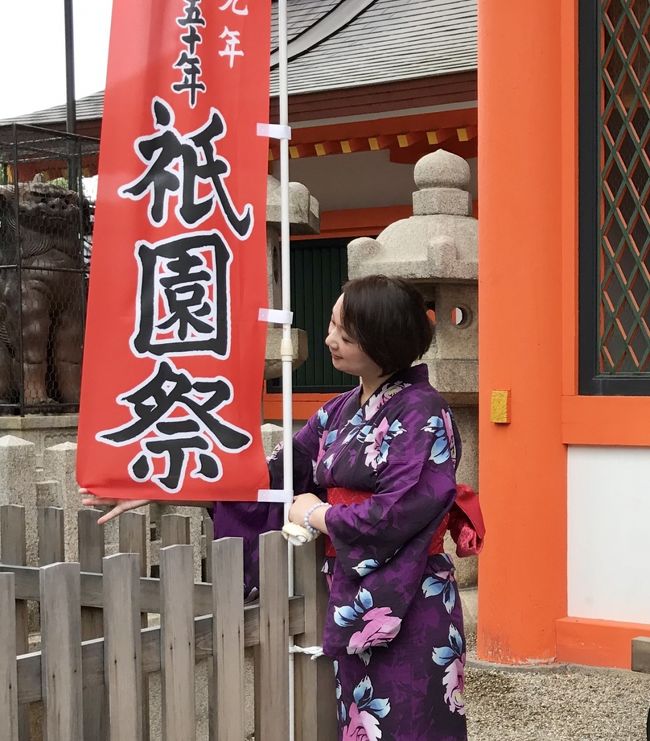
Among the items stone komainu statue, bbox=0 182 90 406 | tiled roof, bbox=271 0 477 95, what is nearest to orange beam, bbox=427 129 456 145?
tiled roof, bbox=271 0 477 95

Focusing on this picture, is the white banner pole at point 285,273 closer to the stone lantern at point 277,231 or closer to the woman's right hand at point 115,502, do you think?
the woman's right hand at point 115,502

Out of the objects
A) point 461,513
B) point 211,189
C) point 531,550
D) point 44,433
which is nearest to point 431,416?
point 461,513

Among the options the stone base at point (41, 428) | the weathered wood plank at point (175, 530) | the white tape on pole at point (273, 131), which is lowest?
the weathered wood plank at point (175, 530)

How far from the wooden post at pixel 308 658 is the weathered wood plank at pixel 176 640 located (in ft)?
1.47

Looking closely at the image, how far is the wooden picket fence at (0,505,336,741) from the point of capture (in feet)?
8.03

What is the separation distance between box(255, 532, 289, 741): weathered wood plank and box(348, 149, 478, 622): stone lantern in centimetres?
327

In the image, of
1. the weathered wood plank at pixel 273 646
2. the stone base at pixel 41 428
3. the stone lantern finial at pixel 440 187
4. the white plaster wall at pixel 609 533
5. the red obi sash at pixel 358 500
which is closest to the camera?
the red obi sash at pixel 358 500

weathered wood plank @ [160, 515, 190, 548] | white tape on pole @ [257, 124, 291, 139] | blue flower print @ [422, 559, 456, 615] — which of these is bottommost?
blue flower print @ [422, 559, 456, 615]

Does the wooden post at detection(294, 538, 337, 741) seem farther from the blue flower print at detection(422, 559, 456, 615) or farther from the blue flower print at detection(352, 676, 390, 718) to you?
the blue flower print at detection(422, 559, 456, 615)

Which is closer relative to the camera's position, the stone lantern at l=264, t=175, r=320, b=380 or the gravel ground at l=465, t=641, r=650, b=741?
the gravel ground at l=465, t=641, r=650, b=741

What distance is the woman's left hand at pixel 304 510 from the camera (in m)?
2.76

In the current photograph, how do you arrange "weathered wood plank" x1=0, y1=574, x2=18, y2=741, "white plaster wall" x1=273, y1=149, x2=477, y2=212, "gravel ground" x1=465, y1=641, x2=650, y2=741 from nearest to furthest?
1. "weathered wood plank" x1=0, y1=574, x2=18, y2=741
2. "gravel ground" x1=465, y1=641, x2=650, y2=741
3. "white plaster wall" x1=273, y1=149, x2=477, y2=212

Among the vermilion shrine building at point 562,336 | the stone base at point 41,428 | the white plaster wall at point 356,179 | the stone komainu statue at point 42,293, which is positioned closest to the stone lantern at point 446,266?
the vermilion shrine building at point 562,336

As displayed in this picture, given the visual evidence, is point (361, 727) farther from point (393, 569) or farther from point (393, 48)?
point (393, 48)
